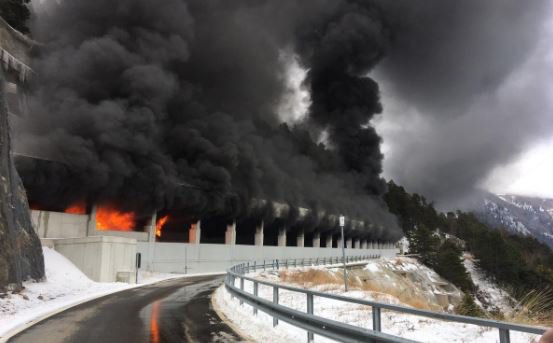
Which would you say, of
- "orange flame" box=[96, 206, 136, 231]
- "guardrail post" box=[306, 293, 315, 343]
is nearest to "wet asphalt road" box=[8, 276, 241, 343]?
"guardrail post" box=[306, 293, 315, 343]

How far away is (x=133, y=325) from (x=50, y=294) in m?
9.33

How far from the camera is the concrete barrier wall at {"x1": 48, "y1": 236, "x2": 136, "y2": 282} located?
982 inches

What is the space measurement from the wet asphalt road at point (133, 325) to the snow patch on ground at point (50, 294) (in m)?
0.85

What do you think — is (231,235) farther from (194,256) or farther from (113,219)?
(113,219)

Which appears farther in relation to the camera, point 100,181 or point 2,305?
point 100,181

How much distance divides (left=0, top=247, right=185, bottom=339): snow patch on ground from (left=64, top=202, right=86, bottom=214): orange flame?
12242mm

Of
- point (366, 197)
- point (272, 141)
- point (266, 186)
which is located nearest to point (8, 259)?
point (266, 186)

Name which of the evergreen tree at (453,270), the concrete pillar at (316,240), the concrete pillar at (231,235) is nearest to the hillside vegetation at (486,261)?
the evergreen tree at (453,270)

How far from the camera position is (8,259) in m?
15.0

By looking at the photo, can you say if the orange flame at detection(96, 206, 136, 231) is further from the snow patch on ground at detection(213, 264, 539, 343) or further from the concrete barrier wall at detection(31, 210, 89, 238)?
the snow patch on ground at detection(213, 264, 539, 343)

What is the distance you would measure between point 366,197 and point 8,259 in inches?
3516

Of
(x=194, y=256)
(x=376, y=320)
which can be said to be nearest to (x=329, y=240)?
(x=194, y=256)

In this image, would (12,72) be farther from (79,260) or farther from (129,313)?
(129,313)

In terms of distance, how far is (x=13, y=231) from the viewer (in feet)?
54.7
